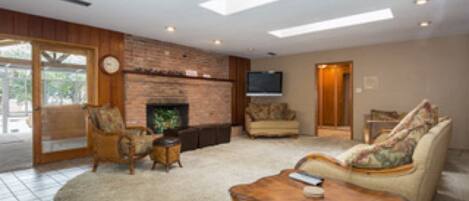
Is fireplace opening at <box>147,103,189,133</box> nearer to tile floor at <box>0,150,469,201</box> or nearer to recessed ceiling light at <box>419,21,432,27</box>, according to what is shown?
tile floor at <box>0,150,469,201</box>

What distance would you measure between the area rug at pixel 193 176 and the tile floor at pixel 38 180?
17 centimetres

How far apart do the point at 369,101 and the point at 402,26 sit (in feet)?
7.24

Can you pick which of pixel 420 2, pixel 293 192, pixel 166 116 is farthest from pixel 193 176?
pixel 420 2

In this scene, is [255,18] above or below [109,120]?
above

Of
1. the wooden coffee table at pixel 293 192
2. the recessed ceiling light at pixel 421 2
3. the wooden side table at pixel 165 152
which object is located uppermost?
the recessed ceiling light at pixel 421 2

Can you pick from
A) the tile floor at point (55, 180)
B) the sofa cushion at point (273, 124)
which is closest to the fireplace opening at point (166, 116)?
the tile floor at point (55, 180)

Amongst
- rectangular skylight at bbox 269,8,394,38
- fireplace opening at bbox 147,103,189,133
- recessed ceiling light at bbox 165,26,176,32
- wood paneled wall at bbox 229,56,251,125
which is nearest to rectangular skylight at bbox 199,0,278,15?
recessed ceiling light at bbox 165,26,176,32

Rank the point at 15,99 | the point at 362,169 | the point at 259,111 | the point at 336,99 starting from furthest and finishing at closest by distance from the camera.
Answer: the point at 336,99 < the point at 15,99 < the point at 259,111 < the point at 362,169

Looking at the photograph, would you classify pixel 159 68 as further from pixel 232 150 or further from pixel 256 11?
pixel 256 11

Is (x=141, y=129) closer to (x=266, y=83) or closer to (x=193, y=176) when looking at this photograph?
(x=193, y=176)

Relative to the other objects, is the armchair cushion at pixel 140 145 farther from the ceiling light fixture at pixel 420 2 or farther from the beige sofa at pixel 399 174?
the ceiling light fixture at pixel 420 2

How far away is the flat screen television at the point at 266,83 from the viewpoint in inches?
300

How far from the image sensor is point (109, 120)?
404cm

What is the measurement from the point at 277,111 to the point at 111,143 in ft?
15.2
